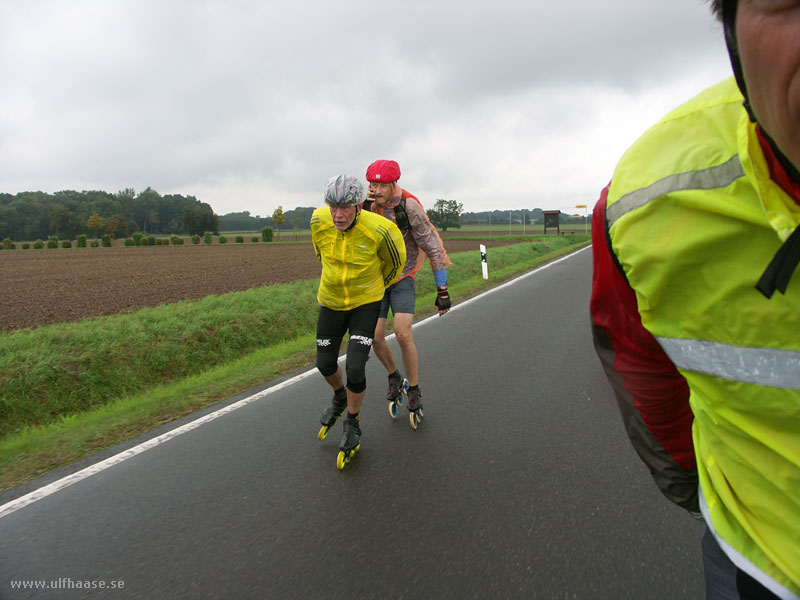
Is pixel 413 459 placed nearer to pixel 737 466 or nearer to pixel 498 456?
pixel 498 456

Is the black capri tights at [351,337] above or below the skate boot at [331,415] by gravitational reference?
above

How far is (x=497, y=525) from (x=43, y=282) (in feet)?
83.4

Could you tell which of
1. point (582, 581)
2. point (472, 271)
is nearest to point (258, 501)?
point (582, 581)

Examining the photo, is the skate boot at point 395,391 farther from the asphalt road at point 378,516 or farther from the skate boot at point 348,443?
the skate boot at point 348,443

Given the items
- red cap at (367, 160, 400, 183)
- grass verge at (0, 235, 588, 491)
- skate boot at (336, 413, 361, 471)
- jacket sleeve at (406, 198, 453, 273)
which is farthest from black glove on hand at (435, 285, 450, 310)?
grass verge at (0, 235, 588, 491)

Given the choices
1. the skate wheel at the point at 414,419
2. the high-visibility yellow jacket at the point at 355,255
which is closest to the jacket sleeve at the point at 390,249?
the high-visibility yellow jacket at the point at 355,255

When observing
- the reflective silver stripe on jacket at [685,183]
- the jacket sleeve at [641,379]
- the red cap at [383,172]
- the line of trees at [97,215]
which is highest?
the line of trees at [97,215]

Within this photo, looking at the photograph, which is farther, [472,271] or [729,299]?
[472,271]

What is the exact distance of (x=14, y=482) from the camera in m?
3.79

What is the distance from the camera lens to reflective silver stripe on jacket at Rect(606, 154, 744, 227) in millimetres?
830

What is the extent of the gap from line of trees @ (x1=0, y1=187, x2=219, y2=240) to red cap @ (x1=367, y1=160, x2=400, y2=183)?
4401 inches

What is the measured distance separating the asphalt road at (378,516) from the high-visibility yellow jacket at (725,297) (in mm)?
1648

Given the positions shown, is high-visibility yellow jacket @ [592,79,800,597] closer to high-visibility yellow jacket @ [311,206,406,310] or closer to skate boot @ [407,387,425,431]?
high-visibility yellow jacket @ [311,206,406,310]

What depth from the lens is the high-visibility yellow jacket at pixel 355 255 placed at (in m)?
Result: 3.95
